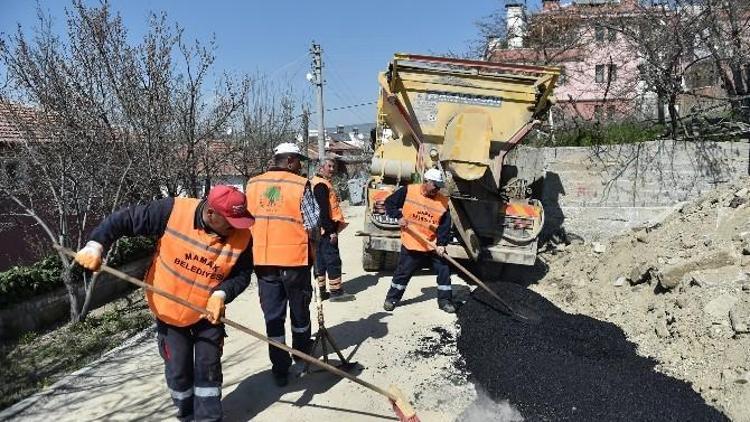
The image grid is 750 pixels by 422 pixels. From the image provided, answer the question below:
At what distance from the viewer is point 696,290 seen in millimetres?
4883

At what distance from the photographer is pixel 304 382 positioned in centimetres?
424

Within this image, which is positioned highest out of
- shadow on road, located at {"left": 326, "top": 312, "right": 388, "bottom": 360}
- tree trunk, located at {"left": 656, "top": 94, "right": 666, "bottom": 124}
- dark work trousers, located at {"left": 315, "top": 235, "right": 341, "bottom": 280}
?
tree trunk, located at {"left": 656, "top": 94, "right": 666, "bottom": 124}

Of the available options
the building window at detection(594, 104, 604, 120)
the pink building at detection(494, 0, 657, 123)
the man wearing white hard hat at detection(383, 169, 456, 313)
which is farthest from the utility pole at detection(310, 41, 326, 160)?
the man wearing white hard hat at detection(383, 169, 456, 313)

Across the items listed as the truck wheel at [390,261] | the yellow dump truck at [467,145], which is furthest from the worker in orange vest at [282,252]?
the truck wheel at [390,261]

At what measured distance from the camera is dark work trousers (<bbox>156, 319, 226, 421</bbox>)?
3.31 metres

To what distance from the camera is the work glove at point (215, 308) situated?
10.4 feet

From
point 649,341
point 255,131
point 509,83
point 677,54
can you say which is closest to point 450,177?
point 509,83

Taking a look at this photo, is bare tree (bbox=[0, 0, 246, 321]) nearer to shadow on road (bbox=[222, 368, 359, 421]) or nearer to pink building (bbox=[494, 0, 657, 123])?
shadow on road (bbox=[222, 368, 359, 421])

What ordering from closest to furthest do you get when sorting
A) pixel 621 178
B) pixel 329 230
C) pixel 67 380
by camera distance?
1. pixel 67 380
2. pixel 329 230
3. pixel 621 178

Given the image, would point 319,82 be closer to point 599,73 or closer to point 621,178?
point 599,73

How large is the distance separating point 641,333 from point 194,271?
12.3 ft

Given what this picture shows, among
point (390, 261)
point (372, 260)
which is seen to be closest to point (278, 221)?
point (372, 260)

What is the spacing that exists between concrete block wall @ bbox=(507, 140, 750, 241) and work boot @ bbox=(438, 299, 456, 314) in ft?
7.99

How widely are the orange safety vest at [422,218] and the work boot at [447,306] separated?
1.85ft
